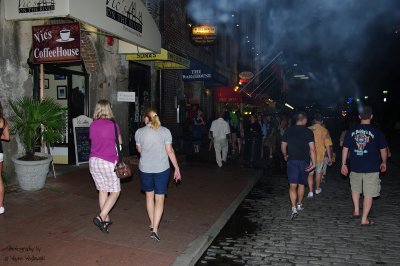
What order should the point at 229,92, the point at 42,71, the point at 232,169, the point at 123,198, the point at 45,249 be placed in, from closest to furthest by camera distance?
the point at 45,249
the point at 123,198
the point at 42,71
the point at 232,169
the point at 229,92

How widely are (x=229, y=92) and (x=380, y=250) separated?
727 inches

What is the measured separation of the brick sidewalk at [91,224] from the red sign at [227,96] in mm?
13901

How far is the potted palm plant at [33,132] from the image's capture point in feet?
24.5

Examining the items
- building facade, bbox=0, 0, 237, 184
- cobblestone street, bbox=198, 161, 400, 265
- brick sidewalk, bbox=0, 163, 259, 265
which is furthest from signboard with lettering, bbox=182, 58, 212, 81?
cobblestone street, bbox=198, 161, 400, 265

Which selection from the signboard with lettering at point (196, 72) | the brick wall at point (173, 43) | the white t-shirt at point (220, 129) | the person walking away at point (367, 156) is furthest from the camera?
the signboard with lettering at point (196, 72)

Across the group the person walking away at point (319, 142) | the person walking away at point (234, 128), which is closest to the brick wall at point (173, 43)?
the person walking away at point (234, 128)

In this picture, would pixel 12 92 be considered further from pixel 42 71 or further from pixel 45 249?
pixel 45 249

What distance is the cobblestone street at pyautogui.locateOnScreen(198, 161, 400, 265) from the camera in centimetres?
500

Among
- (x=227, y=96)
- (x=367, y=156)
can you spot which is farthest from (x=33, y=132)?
(x=227, y=96)

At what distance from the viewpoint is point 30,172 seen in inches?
294

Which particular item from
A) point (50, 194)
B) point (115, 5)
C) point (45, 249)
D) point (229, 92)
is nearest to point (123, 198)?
point (50, 194)

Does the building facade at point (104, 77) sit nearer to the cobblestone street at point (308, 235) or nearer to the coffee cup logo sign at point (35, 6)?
the coffee cup logo sign at point (35, 6)

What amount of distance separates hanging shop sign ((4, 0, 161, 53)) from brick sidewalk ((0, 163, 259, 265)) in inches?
137

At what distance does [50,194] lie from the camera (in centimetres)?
751
